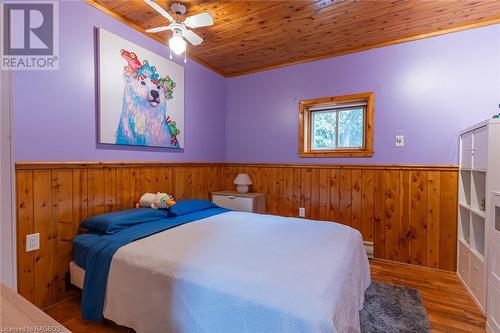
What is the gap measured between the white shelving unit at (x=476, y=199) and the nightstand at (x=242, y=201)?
7.19 ft

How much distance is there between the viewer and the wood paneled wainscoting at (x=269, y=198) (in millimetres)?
1841

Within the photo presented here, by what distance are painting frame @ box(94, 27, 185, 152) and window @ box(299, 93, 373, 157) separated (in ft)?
5.54

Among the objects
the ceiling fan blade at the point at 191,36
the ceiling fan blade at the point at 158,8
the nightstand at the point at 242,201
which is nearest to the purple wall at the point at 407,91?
the nightstand at the point at 242,201

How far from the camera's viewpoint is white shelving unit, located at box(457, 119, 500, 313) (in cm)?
186

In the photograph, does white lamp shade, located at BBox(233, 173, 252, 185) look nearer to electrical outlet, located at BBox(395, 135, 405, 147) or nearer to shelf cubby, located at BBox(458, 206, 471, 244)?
electrical outlet, located at BBox(395, 135, 405, 147)

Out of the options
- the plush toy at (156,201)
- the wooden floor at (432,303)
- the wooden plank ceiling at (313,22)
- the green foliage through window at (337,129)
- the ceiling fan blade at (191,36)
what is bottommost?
the wooden floor at (432,303)

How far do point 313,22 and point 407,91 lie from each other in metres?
1.31

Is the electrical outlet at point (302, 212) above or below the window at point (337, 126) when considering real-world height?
→ below

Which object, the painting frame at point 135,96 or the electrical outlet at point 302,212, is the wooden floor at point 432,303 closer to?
the electrical outlet at point 302,212

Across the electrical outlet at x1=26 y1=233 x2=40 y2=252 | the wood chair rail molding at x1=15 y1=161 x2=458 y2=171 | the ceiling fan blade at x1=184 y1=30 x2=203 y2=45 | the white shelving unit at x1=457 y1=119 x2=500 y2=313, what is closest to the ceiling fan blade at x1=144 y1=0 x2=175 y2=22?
the ceiling fan blade at x1=184 y1=30 x2=203 y2=45

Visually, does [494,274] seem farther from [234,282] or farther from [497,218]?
[234,282]

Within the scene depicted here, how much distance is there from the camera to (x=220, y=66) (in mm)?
3615

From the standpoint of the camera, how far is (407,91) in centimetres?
276

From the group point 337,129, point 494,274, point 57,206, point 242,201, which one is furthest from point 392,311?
point 57,206
